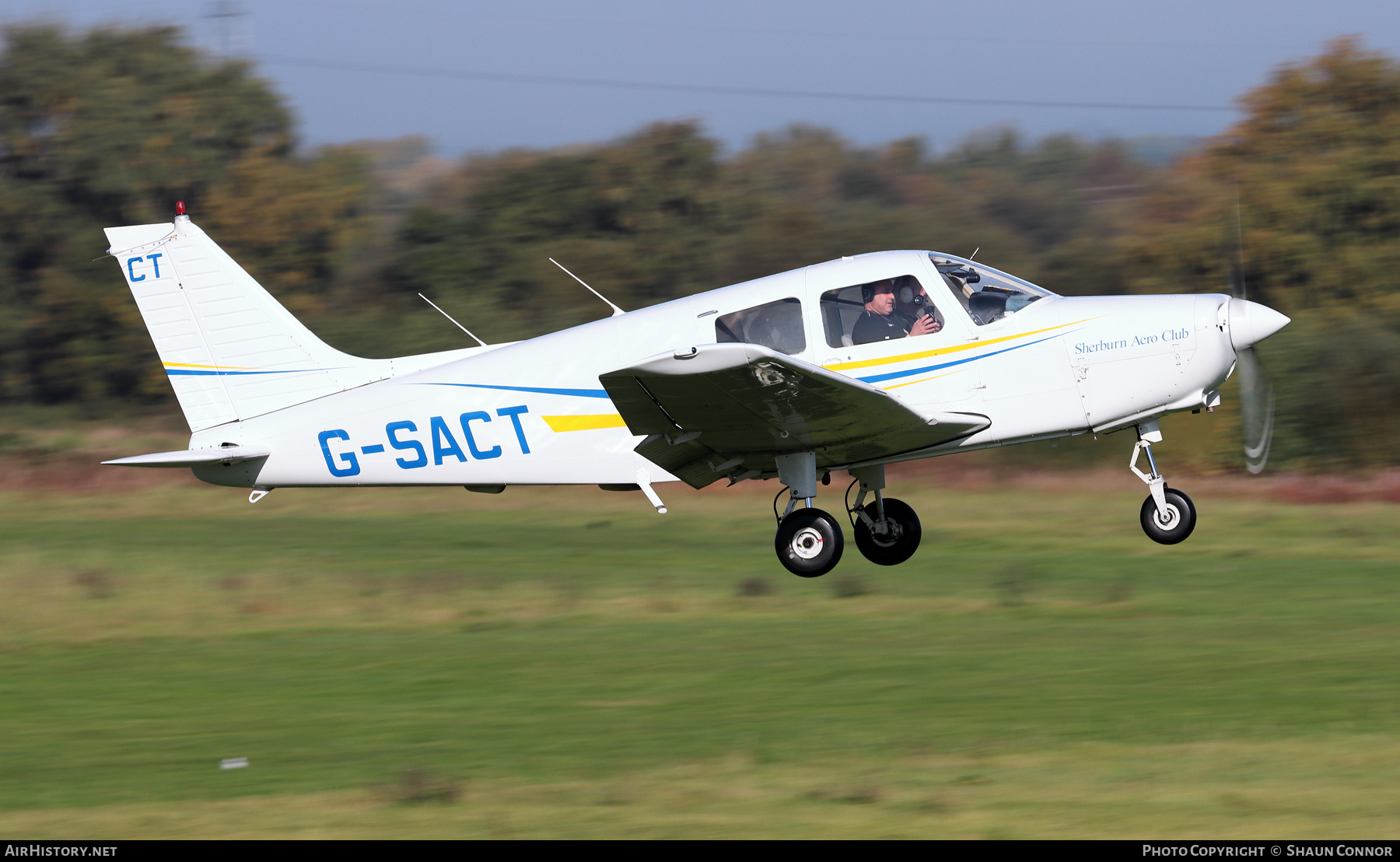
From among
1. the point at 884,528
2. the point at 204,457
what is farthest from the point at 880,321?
the point at 204,457

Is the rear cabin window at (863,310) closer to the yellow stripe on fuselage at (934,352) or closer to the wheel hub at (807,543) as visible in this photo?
the yellow stripe on fuselage at (934,352)

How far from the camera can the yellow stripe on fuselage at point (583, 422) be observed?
38.3 ft

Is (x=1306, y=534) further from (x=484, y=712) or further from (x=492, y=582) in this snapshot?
(x=484, y=712)

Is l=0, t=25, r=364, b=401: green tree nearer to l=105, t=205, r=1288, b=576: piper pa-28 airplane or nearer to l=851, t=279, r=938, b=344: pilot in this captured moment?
l=105, t=205, r=1288, b=576: piper pa-28 airplane

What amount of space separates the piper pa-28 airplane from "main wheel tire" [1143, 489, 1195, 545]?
0.7 inches

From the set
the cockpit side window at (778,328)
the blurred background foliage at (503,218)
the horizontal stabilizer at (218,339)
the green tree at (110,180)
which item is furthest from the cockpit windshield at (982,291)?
the green tree at (110,180)

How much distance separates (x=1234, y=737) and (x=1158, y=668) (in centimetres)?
293

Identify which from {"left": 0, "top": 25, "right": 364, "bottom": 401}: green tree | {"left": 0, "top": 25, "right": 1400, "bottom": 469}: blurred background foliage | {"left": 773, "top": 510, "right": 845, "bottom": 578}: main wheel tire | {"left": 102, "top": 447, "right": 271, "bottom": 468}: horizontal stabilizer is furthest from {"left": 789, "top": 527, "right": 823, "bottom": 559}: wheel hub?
{"left": 0, "top": 25, "right": 364, "bottom": 401}: green tree

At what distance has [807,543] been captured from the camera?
463 inches

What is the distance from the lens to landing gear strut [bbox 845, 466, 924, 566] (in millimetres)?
12531

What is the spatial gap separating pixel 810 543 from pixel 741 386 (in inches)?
74.8

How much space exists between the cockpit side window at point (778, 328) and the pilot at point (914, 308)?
705mm

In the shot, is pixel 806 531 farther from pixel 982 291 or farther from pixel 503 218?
pixel 503 218

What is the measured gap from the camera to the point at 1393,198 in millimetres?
31094
